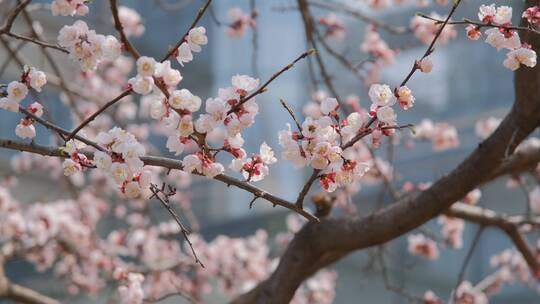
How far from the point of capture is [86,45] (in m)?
1.75

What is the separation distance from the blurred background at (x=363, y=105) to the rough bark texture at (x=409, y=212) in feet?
16.4

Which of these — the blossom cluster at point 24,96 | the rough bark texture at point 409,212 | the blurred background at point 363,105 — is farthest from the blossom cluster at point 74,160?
the blurred background at point 363,105

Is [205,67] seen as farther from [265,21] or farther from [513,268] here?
[513,268]

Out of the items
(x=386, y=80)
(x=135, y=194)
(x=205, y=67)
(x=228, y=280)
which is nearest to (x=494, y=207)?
(x=386, y=80)

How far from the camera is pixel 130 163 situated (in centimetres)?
155

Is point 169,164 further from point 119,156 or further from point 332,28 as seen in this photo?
point 332,28

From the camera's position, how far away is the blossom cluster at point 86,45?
1735 mm

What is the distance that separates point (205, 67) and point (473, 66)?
472 centimetres

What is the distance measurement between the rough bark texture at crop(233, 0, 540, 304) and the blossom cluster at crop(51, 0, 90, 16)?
110 cm

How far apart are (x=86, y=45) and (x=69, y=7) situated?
217 millimetres

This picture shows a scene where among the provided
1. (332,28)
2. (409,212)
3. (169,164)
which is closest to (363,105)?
(332,28)

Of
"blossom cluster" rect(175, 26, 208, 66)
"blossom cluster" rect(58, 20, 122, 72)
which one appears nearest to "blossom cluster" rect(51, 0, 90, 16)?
"blossom cluster" rect(58, 20, 122, 72)

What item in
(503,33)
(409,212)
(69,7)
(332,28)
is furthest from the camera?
(332,28)

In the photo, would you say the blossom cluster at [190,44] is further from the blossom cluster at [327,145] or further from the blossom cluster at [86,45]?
the blossom cluster at [327,145]
